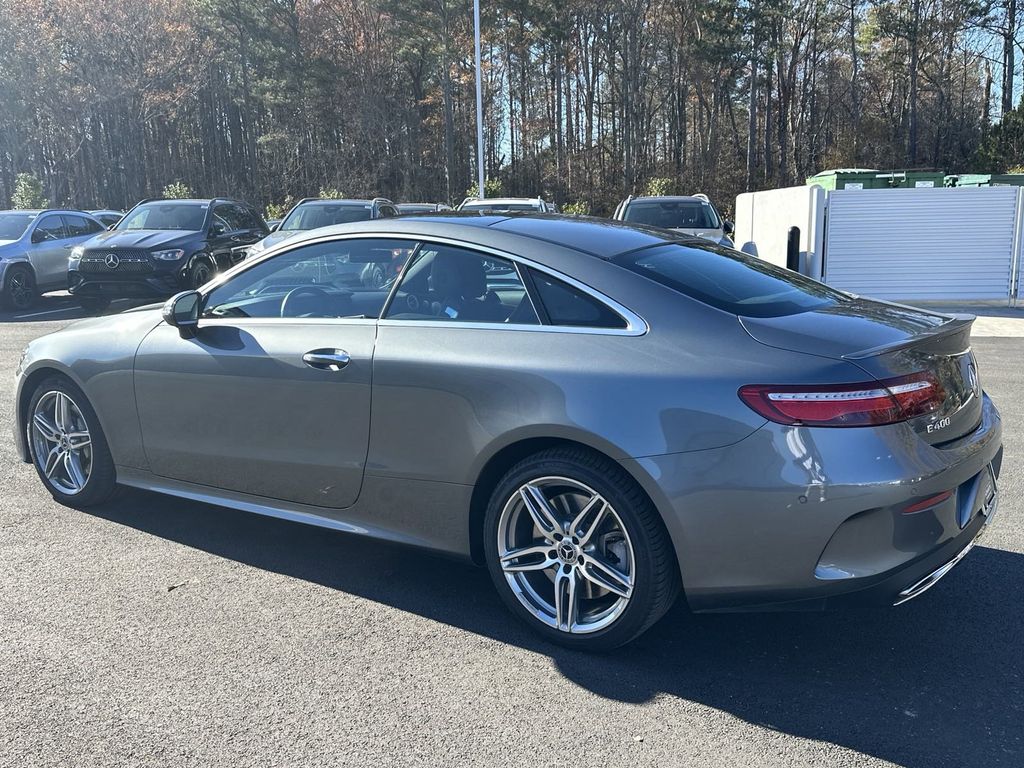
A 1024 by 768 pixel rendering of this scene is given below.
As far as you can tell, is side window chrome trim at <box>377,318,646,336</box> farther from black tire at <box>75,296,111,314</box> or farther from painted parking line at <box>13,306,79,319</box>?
painted parking line at <box>13,306,79,319</box>

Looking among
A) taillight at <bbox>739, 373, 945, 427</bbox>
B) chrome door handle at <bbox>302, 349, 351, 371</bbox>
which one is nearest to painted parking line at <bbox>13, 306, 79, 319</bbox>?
chrome door handle at <bbox>302, 349, 351, 371</bbox>

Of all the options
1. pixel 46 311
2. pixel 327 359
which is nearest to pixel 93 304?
pixel 46 311

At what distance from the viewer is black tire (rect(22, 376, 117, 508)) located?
4629 millimetres

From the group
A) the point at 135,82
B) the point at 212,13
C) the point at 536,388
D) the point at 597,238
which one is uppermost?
the point at 212,13

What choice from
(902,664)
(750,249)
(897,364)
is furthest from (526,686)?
(750,249)

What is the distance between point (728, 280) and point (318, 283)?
6.18 ft

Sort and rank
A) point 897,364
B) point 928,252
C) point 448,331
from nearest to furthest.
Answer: point 897,364 → point 448,331 → point 928,252

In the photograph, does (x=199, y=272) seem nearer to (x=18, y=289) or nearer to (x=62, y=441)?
(x=18, y=289)

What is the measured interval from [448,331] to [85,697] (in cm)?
182

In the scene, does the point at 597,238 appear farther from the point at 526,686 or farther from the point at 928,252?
the point at 928,252

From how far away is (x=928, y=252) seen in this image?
14.6 m

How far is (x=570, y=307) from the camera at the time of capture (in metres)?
3.35

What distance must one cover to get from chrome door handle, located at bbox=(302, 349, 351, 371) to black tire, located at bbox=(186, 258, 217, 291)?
11018 millimetres

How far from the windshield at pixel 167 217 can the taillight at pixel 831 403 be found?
13.5m
